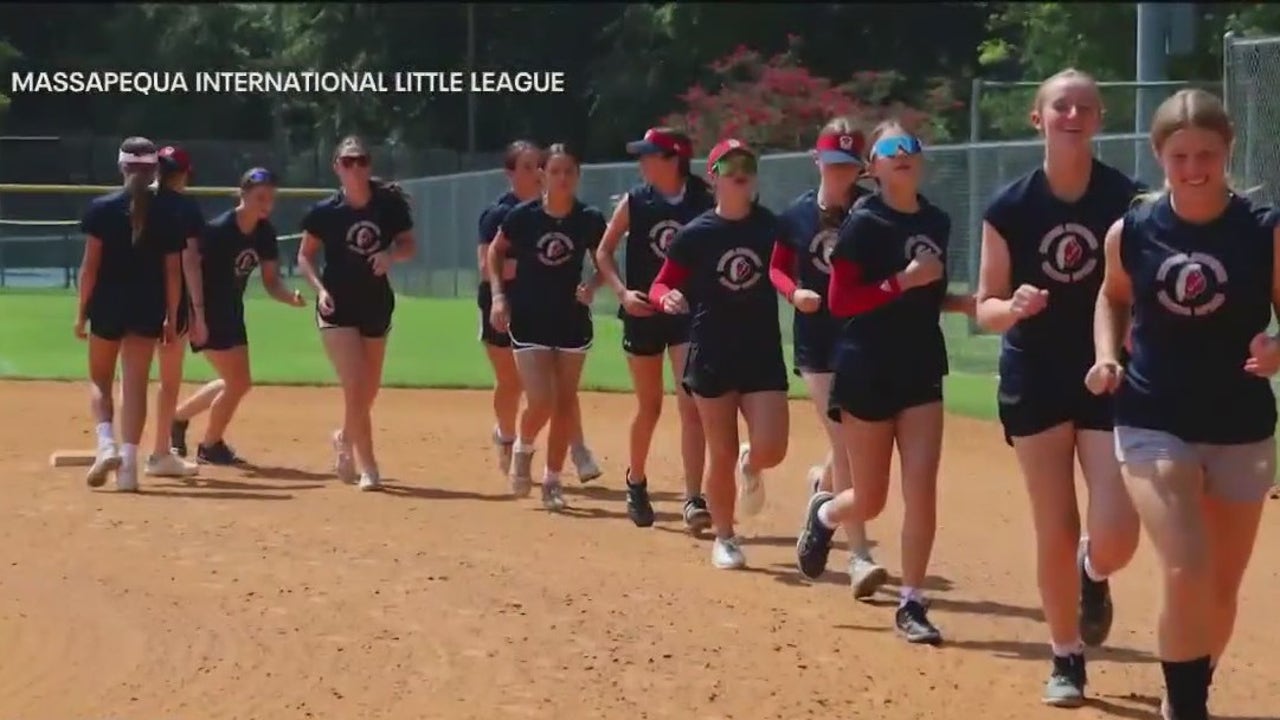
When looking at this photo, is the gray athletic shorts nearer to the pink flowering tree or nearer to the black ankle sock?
the black ankle sock

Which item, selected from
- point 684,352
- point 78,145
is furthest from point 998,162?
point 78,145

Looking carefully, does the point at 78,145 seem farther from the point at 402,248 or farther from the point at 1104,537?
the point at 1104,537

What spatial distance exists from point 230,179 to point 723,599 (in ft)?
124

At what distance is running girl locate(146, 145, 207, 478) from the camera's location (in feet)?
40.2

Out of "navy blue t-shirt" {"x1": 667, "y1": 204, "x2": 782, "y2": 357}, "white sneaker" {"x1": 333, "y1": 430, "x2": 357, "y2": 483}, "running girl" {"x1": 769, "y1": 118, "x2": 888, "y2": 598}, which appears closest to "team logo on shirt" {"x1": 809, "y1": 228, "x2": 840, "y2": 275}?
"running girl" {"x1": 769, "y1": 118, "x2": 888, "y2": 598}

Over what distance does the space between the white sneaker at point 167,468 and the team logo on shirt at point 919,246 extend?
6.43 metres

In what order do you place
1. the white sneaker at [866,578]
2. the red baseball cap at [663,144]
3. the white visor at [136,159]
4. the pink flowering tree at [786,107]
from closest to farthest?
1. the white sneaker at [866,578]
2. the red baseball cap at [663,144]
3. the white visor at [136,159]
4. the pink flowering tree at [786,107]

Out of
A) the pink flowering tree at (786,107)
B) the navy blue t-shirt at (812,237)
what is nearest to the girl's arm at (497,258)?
the navy blue t-shirt at (812,237)

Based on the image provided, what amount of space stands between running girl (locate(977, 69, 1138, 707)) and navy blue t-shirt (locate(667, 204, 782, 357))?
2.55m

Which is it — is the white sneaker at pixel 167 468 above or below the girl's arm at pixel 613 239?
below

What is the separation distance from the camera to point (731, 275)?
368 inches

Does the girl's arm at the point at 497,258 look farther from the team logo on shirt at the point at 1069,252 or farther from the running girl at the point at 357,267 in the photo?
the team logo on shirt at the point at 1069,252

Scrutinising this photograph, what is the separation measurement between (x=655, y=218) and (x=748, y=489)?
1453 mm

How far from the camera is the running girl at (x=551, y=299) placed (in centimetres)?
1142
